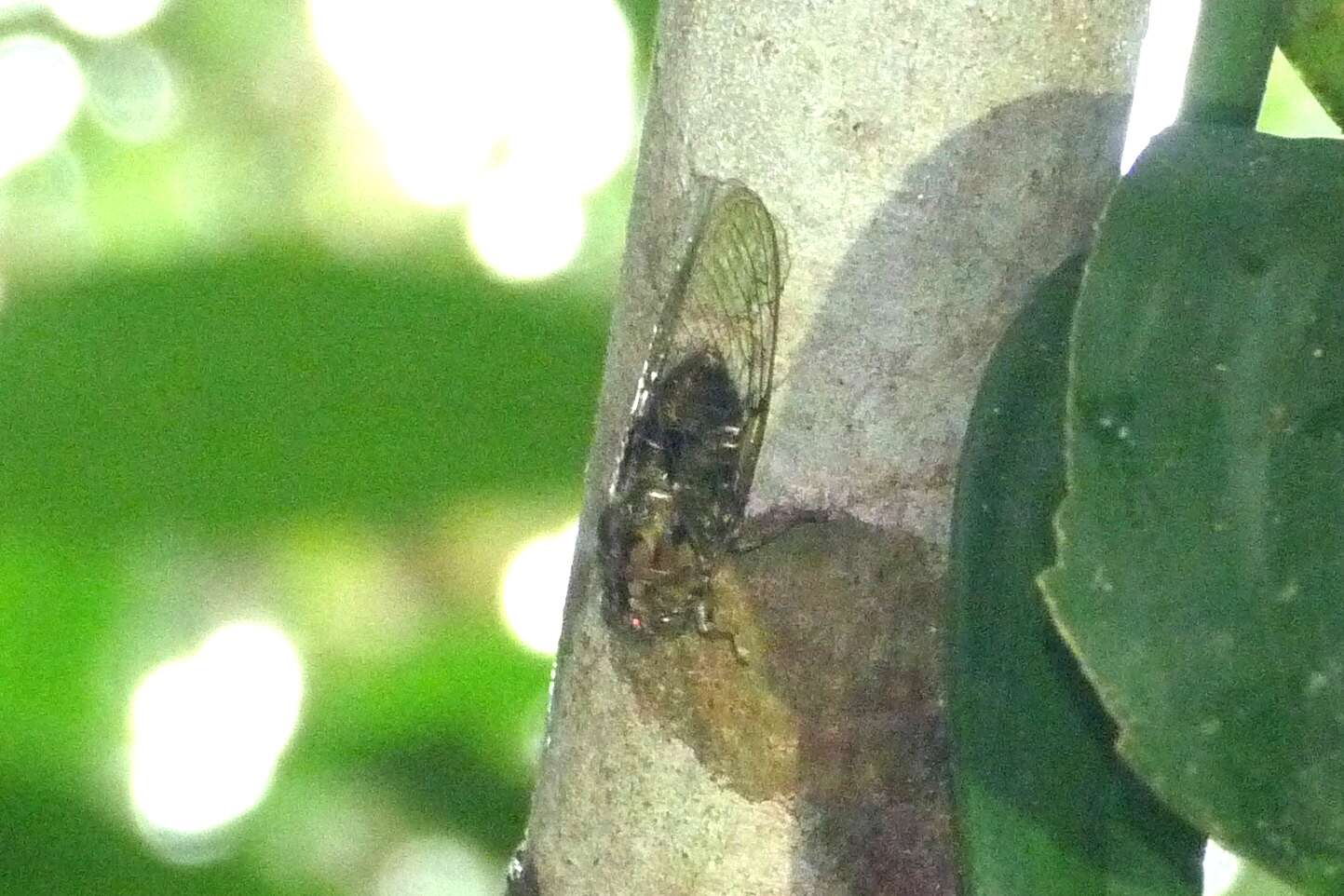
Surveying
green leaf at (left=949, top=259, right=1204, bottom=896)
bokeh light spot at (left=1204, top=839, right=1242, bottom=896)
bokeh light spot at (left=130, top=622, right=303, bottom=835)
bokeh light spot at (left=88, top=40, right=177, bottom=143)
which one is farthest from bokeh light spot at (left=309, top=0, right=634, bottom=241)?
green leaf at (left=949, top=259, right=1204, bottom=896)

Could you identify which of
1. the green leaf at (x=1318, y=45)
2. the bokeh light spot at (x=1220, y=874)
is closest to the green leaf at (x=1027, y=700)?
the green leaf at (x=1318, y=45)

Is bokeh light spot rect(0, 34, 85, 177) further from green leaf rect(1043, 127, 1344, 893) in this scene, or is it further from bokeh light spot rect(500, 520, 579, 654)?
green leaf rect(1043, 127, 1344, 893)

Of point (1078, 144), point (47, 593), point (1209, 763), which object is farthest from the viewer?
point (47, 593)

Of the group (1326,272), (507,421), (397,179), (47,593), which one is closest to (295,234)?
(397,179)

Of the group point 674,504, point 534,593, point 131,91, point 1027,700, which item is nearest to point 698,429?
point 674,504

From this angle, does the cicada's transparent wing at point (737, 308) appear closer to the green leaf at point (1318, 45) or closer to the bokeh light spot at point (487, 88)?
the green leaf at point (1318, 45)

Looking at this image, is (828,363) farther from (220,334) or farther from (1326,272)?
(220,334)

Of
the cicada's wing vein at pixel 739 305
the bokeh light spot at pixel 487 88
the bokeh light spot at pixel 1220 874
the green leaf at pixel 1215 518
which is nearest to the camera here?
the green leaf at pixel 1215 518
